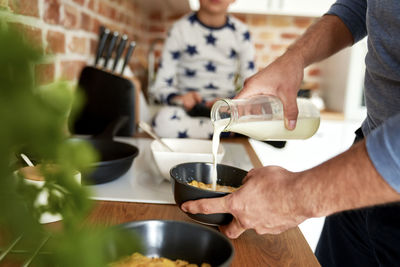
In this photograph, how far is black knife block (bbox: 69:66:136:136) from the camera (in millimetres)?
1299

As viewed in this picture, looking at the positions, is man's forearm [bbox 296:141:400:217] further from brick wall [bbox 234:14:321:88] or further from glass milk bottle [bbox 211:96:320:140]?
brick wall [bbox 234:14:321:88]

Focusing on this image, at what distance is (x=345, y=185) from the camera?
0.48 meters

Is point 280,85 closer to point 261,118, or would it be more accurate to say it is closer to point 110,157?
point 261,118

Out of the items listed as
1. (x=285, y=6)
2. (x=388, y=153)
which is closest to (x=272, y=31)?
(x=285, y=6)

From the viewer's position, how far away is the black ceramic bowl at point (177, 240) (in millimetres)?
531

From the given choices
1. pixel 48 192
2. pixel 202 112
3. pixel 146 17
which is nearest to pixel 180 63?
pixel 202 112

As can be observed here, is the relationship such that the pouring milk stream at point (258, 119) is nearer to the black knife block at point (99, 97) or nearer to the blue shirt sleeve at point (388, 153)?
the blue shirt sleeve at point (388, 153)

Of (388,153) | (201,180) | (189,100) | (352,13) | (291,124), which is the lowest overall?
(189,100)

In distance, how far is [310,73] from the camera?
122 inches

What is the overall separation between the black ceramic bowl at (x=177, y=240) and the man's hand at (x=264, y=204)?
3.0 inches

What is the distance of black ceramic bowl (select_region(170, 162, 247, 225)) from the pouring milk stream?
0.06 feet

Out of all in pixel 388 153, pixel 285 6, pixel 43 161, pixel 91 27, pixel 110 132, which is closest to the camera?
pixel 43 161

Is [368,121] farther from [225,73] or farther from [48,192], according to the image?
[225,73]

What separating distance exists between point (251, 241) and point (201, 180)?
0.20m
